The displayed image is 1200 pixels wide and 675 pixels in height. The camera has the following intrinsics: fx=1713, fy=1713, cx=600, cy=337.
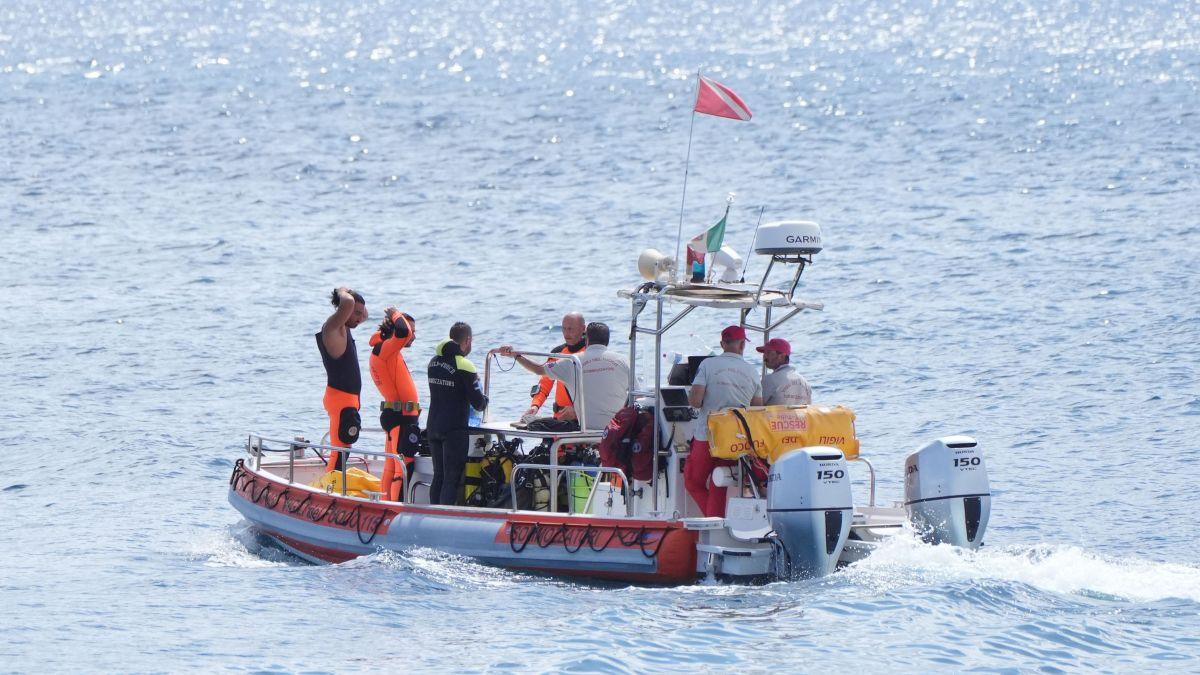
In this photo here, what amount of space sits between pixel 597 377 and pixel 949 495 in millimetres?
2533

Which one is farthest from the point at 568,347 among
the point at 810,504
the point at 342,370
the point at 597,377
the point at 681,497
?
the point at 810,504

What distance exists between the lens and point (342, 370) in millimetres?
12984

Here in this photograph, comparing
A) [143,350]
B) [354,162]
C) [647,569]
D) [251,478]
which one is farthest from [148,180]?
[647,569]

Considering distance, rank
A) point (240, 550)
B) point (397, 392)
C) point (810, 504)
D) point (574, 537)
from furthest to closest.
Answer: point (240, 550), point (397, 392), point (574, 537), point (810, 504)

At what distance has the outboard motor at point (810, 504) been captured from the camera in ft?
34.8

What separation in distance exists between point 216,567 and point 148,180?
2239 centimetres

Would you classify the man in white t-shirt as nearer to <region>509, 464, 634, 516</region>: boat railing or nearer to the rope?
<region>509, 464, 634, 516</region>: boat railing

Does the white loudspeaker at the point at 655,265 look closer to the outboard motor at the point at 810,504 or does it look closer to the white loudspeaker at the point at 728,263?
the white loudspeaker at the point at 728,263

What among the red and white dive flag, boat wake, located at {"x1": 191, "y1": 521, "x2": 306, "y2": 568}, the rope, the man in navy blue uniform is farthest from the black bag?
the red and white dive flag

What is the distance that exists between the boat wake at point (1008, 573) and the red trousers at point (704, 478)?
95 centimetres

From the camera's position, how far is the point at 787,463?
419 inches

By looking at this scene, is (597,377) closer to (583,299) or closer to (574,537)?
(574,537)

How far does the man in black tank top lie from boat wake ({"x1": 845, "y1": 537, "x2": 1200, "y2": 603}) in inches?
162

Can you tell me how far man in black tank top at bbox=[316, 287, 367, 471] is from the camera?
12844 mm
